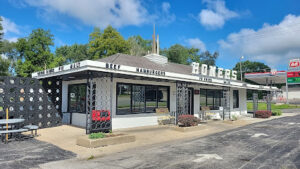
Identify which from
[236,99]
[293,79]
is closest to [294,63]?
[293,79]

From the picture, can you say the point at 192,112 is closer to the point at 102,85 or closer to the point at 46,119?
the point at 102,85

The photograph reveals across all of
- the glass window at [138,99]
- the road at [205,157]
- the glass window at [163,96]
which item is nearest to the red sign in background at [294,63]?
the glass window at [163,96]

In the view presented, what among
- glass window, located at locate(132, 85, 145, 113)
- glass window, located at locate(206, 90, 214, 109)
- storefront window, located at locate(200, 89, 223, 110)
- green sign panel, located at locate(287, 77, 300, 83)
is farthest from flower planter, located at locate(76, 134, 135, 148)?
green sign panel, located at locate(287, 77, 300, 83)

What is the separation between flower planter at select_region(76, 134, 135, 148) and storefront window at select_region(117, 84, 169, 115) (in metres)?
3.27

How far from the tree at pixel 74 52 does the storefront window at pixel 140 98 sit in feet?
124

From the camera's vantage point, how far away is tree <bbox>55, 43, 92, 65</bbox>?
50.0m

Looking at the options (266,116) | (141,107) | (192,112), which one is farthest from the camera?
(266,116)

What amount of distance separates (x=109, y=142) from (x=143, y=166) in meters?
2.69

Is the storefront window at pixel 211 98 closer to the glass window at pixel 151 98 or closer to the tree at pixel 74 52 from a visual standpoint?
the glass window at pixel 151 98

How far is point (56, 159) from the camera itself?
621 centimetres

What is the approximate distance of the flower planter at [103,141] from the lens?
7491 millimetres

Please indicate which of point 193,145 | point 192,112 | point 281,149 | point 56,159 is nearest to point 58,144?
point 56,159

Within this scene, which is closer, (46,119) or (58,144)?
(58,144)

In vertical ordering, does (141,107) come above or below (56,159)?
above
